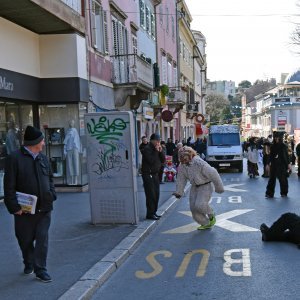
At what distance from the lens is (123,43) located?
74.0 ft

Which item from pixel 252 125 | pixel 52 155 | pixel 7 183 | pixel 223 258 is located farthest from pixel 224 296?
pixel 252 125

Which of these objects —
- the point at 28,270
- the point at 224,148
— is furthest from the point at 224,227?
the point at 224,148

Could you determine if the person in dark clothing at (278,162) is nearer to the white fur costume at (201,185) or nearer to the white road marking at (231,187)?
the white road marking at (231,187)

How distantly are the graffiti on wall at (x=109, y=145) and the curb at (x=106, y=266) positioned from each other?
4.01ft

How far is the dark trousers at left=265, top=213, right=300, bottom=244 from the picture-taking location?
7996mm

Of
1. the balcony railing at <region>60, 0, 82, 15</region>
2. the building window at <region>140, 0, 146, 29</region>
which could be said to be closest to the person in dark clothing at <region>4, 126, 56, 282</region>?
the balcony railing at <region>60, 0, 82, 15</region>

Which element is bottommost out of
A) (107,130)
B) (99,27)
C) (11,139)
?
(11,139)

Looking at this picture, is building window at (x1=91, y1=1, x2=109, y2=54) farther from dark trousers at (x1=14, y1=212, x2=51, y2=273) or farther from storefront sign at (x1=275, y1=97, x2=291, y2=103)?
storefront sign at (x1=275, y1=97, x2=291, y2=103)

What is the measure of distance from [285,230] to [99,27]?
12.9 metres

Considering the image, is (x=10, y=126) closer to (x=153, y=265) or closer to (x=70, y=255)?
(x=70, y=255)

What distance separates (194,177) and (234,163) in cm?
1711

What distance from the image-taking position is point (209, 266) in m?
6.96

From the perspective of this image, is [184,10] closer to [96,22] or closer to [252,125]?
[96,22]

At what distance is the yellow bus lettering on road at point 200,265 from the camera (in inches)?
261
